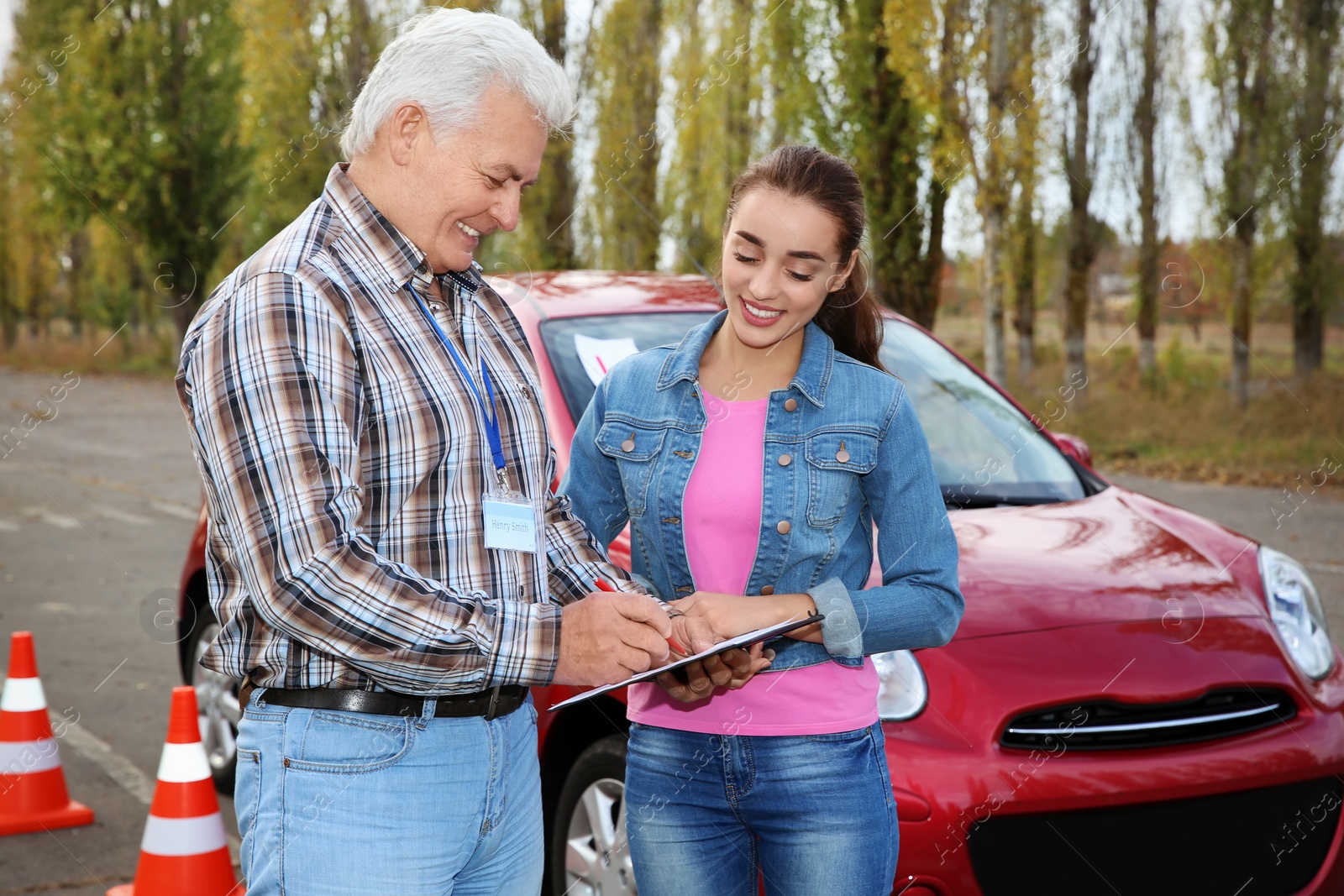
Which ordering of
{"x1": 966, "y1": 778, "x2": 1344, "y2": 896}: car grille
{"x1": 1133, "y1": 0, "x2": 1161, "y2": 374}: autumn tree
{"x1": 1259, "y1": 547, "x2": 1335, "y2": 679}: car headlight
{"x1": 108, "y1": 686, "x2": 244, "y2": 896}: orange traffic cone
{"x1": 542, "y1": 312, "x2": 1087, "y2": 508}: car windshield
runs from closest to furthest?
{"x1": 966, "y1": 778, "x2": 1344, "y2": 896}: car grille
{"x1": 1259, "y1": 547, "x2": 1335, "y2": 679}: car headlight
{"x1": 108, "y1": 686, "x2": 244, "y2": 896}: orange traffic cone
{"x1": 542, "y1": 312, "x2": 1087, "y2": 508}: car windshield
{"x1": 1133, "y1": 0, "x2": 1161, "y2": 374}: autumn tree

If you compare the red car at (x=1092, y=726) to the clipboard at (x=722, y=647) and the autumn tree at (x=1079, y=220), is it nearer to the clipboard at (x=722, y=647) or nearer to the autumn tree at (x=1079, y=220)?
the clipboard at (x=722, y=647)

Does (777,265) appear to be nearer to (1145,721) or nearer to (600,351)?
(1145,721)

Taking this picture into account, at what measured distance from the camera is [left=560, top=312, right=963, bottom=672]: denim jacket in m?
2.05

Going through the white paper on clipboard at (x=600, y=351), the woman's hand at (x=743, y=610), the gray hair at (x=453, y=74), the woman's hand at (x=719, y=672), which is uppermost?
the gray hair at (x=453, y=74)

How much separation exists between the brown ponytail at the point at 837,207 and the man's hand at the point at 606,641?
2.67 feet

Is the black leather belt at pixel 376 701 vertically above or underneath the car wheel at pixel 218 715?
above

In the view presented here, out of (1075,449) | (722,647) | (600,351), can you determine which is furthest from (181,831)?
(1075,449)

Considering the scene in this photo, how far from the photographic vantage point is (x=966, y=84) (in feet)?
40.9

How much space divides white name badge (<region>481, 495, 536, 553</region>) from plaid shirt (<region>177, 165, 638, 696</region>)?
16mm

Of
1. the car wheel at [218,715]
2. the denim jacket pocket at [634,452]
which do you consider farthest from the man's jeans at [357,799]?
the car wheel at [218,715]

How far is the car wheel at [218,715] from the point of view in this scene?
4.50 metres

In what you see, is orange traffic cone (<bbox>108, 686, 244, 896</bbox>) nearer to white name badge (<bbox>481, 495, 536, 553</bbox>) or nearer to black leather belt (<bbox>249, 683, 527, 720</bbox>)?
black leather belt (<bbox>249, 683, 527, 720</bbox>)

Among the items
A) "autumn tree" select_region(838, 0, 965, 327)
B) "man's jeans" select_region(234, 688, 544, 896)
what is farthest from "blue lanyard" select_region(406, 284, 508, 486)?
"autumn tree" select_region(838, 0, 965, 327)

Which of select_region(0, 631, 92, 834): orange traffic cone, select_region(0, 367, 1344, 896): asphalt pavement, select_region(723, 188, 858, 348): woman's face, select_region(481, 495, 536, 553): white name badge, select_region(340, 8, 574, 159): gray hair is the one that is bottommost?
select_region(0, 367, 1344, 896): asphalt pavement
